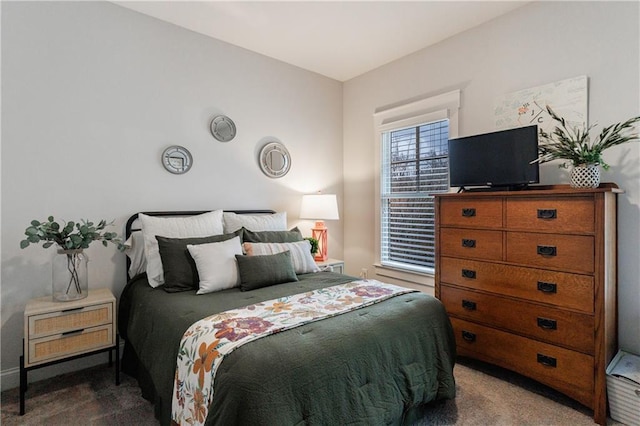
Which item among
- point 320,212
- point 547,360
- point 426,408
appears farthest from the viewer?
point 320,212

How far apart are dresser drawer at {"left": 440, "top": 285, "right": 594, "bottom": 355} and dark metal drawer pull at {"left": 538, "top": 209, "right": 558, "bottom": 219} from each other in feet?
1.87

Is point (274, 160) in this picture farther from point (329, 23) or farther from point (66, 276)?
point (66, 276)

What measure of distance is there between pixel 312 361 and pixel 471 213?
170cm

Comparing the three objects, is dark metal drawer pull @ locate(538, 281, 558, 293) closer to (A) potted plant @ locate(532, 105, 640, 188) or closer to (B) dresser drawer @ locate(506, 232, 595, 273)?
(B) dresser drawer @ locate(506, 232, 595, 273)

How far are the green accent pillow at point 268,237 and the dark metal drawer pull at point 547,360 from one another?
193 centimetres

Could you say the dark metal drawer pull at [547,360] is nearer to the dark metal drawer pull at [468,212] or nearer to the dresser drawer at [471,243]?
the dresser drawer at [471,243]

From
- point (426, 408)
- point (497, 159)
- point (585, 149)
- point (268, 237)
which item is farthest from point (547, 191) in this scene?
point (268, 237)

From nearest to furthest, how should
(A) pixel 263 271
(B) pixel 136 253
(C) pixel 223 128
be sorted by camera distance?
(A) pixel 263 271, (B) pixel 136 253, (C) pixel 223 128

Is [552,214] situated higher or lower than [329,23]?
lower

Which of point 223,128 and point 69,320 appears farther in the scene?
point 223,128

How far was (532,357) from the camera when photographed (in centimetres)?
218

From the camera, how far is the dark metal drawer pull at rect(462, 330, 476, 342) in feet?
8.13

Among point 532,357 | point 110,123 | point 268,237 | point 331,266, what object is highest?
point 110,123

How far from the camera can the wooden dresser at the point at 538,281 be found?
1.94 metres
